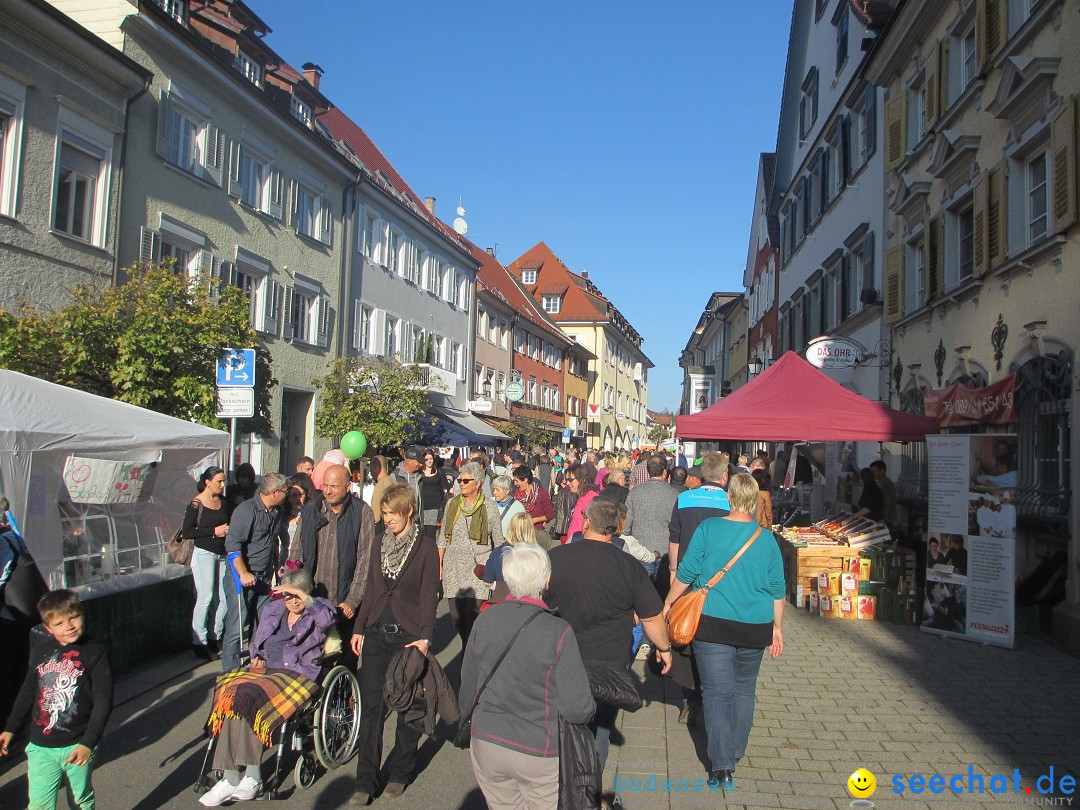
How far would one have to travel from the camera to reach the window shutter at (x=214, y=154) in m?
18.3

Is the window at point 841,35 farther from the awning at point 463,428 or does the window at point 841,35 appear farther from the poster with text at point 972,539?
the awning at point 463,428

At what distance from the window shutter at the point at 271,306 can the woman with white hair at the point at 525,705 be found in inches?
719

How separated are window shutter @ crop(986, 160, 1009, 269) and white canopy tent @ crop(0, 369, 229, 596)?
9761 mm

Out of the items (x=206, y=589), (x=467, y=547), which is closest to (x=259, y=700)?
(x=467, y=547)

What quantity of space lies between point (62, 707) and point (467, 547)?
307 cm

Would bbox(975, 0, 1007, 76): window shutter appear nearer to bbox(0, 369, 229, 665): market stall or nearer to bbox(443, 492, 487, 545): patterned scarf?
bbox(443, 492, 487, 545): patterned scarf

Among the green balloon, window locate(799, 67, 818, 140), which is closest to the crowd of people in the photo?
the green balloon

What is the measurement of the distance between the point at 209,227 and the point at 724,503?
14559 mm

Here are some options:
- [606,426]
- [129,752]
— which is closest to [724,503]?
[129,752]

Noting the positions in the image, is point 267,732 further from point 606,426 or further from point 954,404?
point 606,426

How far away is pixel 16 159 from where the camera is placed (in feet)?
42.9

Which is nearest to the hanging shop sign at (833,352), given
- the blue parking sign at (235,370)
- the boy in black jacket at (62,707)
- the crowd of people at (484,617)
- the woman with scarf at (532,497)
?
the woman with scarf at (532,497)

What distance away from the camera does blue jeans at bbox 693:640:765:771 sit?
5.19 m

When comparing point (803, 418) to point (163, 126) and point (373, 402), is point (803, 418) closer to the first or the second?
point (373, 402)
